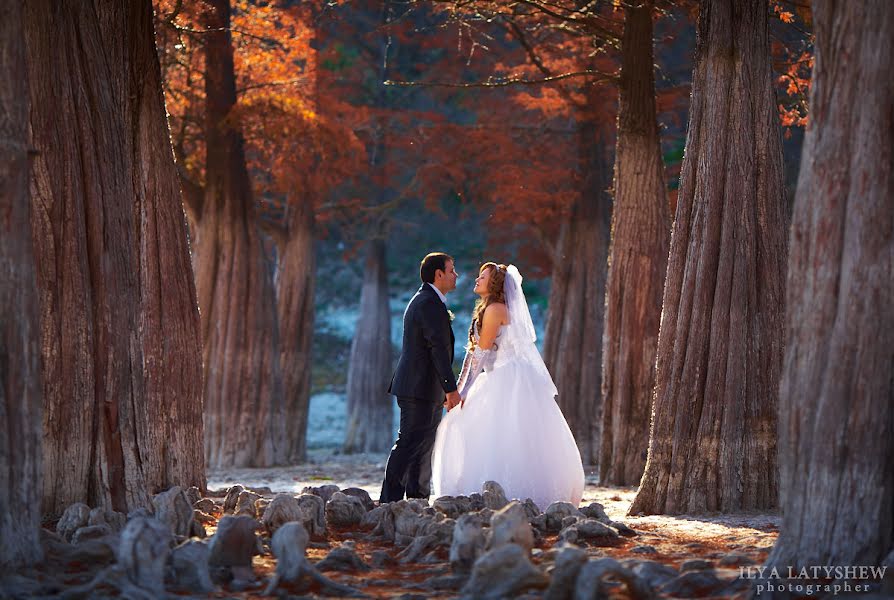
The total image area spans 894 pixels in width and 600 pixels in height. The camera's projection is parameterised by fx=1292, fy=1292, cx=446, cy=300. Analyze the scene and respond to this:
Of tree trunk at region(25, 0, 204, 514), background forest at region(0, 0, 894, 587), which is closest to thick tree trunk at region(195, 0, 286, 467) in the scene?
background forest at region(0, 0, 894, 587)


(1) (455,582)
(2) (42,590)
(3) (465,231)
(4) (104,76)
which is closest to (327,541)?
(1) (455,582)

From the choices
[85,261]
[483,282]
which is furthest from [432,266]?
[85,261]

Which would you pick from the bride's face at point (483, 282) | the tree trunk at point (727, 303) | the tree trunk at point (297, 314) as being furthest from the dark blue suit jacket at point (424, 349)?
the tree trunk at point (297, 314)

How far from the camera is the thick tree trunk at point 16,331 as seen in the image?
21.4 ft

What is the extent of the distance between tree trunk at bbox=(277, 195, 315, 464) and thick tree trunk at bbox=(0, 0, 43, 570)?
16.9m

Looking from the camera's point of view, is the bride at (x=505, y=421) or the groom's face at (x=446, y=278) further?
the bride at (x=505, y=421)

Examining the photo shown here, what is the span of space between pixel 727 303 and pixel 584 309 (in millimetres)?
11446

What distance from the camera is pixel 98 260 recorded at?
848cm

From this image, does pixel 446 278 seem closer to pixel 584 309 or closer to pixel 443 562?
pixel 443 562

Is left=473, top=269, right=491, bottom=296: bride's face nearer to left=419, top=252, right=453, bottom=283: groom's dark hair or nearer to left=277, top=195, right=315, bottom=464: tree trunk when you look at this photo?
left=419, top=252, right=453, bottom=283: groom's dark hair

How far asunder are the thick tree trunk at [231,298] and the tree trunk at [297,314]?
311 cm

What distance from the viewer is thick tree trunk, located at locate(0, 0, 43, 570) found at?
256 inches

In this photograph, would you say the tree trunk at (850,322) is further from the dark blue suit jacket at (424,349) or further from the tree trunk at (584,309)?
the tree trunk at (584,309)

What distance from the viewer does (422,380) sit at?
10492 millimetres
